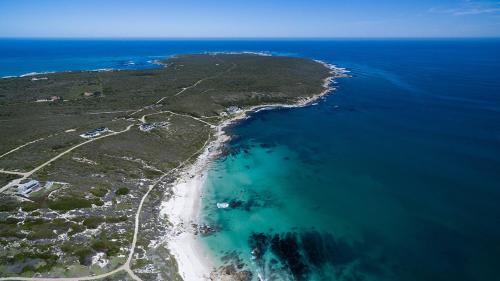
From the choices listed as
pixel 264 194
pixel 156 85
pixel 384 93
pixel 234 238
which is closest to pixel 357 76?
pixel 384 93

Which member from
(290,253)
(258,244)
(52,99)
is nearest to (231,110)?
(258,244)

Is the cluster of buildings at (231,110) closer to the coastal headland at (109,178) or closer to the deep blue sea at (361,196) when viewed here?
the coastal headland at (109,178)

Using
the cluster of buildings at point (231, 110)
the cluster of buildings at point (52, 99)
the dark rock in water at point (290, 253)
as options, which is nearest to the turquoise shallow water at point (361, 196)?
the dark rock in water at point (290, 253)

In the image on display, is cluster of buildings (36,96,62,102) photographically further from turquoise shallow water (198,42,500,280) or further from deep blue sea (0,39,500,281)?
deep blue sea (0,39,500,281)

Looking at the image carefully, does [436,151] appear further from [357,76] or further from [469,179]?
[357,76]

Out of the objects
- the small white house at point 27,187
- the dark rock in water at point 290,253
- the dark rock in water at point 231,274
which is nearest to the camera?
the dark rock in water at point 231,274

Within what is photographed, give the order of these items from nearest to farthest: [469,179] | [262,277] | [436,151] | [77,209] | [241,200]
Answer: [262,277], [77,209], [241,200], [469,179], [436,151]
